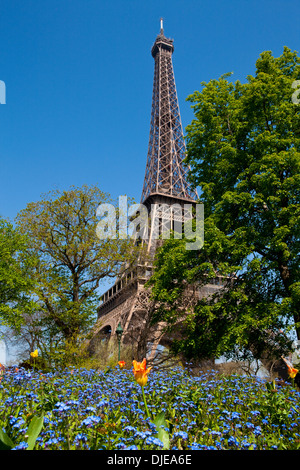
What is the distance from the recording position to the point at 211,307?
1225 cm

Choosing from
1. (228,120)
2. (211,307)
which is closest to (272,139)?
(228,120)

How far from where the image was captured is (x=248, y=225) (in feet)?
42.8

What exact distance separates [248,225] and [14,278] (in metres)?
10.4

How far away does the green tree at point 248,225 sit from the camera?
11336 millimetres

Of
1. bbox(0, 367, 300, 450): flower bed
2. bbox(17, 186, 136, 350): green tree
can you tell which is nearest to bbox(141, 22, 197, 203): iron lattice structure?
A: bbox(17, 186, 136, 350): green tree

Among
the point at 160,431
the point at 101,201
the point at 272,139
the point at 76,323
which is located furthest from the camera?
the point at 101,201

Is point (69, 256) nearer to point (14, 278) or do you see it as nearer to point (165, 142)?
point (14, 278)

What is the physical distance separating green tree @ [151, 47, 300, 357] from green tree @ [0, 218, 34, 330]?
21.7ft

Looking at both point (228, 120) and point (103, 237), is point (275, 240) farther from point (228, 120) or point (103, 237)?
point (103, 237)

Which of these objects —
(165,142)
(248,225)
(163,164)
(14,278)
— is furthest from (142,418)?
(165,142)

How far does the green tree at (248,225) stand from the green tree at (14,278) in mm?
6612

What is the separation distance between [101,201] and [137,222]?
8.69 feet

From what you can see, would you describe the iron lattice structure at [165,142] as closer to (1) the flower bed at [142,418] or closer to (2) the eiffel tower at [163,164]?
(2) the eiffel tower at [163,164]

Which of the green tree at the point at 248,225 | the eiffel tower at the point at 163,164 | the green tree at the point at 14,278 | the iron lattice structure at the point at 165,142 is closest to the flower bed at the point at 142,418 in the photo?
the green tree at the point at 248,225
